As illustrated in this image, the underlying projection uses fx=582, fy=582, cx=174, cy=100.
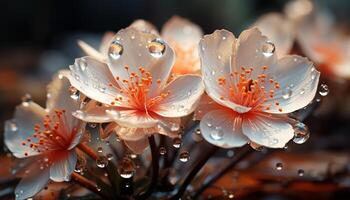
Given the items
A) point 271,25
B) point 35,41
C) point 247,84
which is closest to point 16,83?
point 35,41

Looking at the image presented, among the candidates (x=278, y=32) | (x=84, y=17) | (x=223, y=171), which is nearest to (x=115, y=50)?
(x=223, y=171)

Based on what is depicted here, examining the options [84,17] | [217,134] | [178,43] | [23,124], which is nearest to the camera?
[217,134]

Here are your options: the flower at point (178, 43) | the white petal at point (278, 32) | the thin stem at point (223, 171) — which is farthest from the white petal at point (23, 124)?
the white petal at point (278, 32)

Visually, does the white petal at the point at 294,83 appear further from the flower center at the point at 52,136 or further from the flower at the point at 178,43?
the flower center at the point at 52,136

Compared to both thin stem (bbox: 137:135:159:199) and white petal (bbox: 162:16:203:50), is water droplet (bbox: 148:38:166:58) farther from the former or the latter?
white petal (bbox: 162:16:203:50)

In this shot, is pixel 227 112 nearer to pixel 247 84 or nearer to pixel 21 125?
pixel 247 84

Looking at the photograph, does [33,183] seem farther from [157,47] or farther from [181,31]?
[181,31]

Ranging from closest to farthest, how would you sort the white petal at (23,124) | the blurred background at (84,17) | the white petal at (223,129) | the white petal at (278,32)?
1. the white petal at (223,129)
2. the white petal at (23,124)
3. the white petal at (278,32)
4. the blurred background at (84,17)
